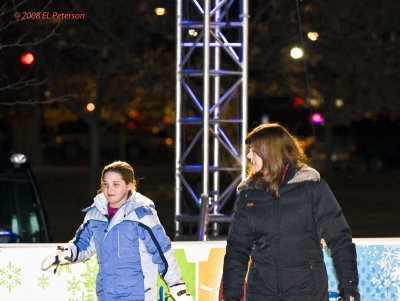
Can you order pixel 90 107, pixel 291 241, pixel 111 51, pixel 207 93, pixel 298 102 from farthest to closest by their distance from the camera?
pixel 298 102, pixel 90 107, pixel 111 51, pixel 207 93, pixel 291 241

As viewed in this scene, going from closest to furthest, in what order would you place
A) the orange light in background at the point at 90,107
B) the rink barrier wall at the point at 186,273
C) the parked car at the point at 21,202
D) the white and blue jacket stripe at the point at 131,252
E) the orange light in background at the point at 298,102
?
the white and blue jacket stripe at the point at 131,252, the rink barrier wall at the point at 186,273, the parked car at the point at 21,202, the orange light in background at the point at 90,107, the orange light in background at the point at 298,102

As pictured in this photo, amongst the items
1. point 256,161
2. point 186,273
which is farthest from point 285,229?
point 186,273

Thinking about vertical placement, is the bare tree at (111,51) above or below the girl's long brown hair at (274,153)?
above

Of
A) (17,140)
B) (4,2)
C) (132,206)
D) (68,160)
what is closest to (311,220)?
(132,206)

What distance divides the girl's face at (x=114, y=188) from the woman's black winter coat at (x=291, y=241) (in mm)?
847

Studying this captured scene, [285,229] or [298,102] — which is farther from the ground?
[298,102]

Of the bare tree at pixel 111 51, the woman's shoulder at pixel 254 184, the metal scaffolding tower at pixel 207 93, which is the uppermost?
the bare tree at pixel 111 51

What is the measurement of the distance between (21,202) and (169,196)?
18.2 metres

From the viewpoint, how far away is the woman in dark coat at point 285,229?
4.73 metres

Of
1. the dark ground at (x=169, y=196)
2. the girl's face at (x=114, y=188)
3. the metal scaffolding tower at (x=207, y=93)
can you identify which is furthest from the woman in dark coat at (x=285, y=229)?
the dark ground at (x=169, y=196)

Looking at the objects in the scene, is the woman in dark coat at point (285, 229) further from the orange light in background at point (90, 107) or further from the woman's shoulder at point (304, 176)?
the orange light in background at point (90, 107)

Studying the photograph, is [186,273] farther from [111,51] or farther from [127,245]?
[111,51]

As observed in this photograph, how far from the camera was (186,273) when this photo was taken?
6547mm

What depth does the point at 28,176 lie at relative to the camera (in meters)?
9.27
